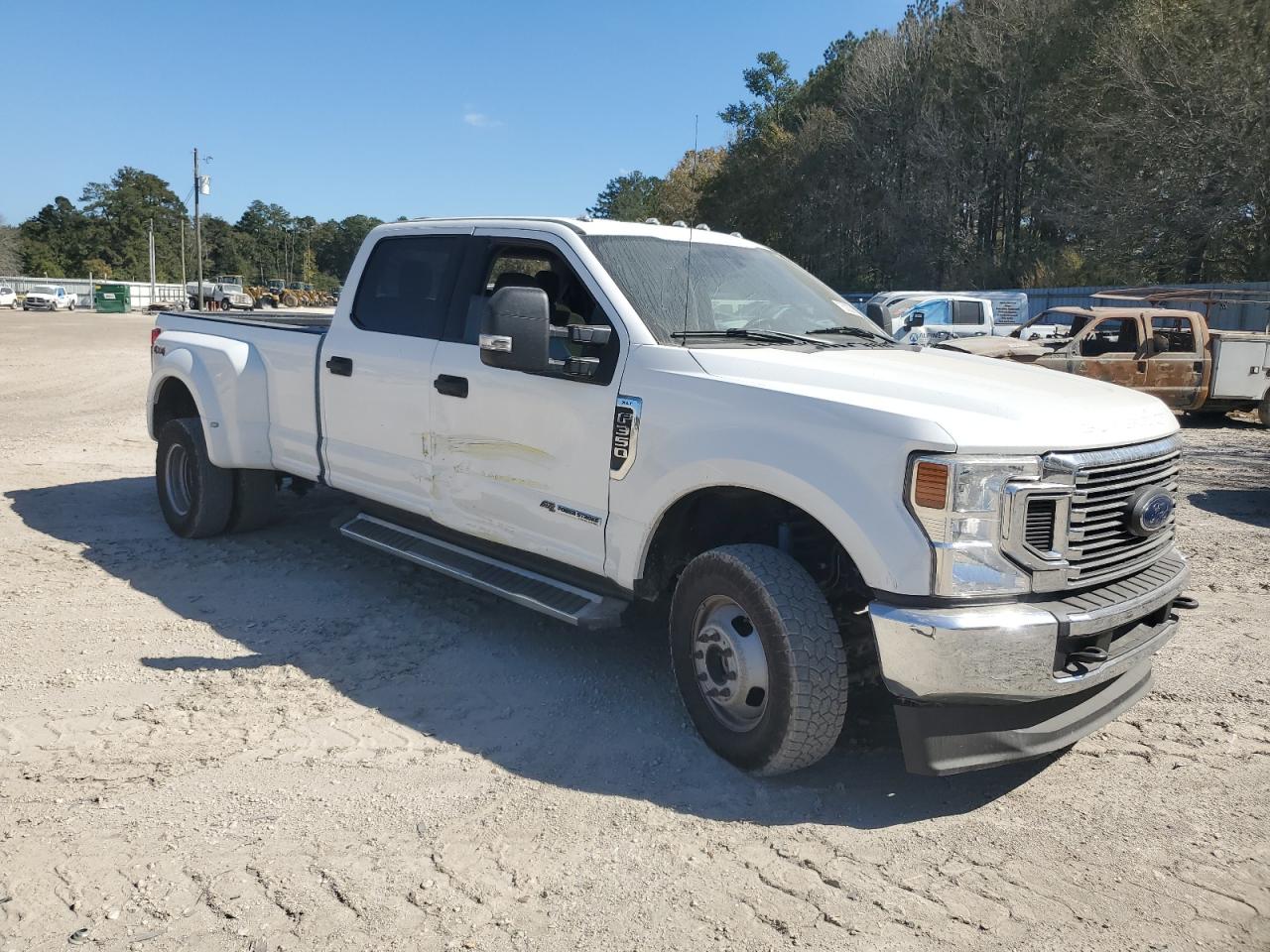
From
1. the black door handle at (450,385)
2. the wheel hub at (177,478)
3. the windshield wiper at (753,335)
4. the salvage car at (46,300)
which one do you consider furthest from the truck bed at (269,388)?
the salvage car at (46,300)

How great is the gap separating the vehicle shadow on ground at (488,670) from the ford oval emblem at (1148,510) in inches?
41.7

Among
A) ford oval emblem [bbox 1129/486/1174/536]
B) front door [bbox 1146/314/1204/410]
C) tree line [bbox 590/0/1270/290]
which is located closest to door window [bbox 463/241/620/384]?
ford oval emblem [bbox 1129/486/1174/536]

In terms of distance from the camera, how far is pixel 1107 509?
3451mm

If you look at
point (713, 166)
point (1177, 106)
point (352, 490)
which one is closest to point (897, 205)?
point (1177, 106)

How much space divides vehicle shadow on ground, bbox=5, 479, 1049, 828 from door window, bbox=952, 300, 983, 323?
1892 cm

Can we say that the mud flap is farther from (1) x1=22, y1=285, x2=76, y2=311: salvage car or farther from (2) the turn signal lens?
(1) x1=22, y1=285, x2=76, y2=311: salvage car

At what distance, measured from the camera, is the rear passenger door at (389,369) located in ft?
16.7

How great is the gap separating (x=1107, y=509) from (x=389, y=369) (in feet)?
11.4

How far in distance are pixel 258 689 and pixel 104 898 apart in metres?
1.58

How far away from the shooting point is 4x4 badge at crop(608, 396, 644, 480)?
4.02 m

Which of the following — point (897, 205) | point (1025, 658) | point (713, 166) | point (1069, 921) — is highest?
point (713, 166)

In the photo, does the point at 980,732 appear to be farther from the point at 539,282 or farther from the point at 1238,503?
the point at 1238,503

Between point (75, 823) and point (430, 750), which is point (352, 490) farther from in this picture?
point (75, 823)

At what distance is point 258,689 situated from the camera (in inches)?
176
